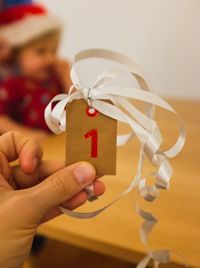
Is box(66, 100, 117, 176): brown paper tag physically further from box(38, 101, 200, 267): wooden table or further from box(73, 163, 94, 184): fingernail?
box(38, 101, 200, 267): wooden table

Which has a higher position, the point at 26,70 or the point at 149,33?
the point at 149,33

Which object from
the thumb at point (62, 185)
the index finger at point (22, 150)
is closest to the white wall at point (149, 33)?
the index finger at point (22, 150)

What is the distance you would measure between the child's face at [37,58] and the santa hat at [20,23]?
0.08 feet

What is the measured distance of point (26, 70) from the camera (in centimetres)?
120

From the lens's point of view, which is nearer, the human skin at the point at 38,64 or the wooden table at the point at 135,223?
the wooden table at the point at 135,223

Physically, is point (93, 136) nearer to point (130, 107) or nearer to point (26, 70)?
point (130, 107)

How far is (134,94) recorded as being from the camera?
423 mm

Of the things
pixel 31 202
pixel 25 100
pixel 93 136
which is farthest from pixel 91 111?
pixel 25 100

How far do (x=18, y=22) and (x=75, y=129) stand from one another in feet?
2.84

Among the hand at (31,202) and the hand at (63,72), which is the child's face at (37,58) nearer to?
the hand at (63,72)

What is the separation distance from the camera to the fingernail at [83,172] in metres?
0.45

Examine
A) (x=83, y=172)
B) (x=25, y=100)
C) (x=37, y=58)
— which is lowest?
(x=25, y=100)

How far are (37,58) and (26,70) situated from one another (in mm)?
53

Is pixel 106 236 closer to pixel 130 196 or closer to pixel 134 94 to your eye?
pixel 130 196
